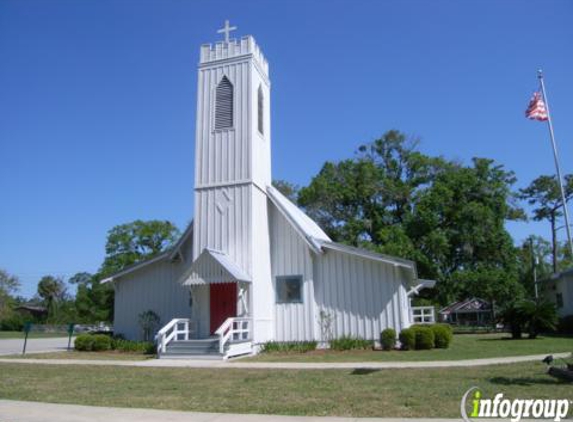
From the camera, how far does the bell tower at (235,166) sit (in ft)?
65.1

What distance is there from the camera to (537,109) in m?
15.6

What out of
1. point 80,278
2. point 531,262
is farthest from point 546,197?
point 80,278

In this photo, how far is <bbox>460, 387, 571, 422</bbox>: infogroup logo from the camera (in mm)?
6688

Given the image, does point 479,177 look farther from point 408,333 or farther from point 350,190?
point 408,333

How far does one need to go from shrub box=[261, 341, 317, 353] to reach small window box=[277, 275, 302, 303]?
1890mm

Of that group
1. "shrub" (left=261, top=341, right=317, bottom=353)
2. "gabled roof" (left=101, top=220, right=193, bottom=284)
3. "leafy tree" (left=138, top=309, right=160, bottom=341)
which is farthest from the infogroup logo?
"leafy tree" (left=138, top=309, right=160, bottom=341)

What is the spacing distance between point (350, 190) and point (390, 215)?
4.02m

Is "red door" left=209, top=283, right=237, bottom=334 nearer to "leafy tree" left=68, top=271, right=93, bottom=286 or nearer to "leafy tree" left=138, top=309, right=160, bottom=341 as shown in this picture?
"leafy tree" left=138, top=309, right=160, bottom=341

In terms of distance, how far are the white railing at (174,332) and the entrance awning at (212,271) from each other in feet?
5.16

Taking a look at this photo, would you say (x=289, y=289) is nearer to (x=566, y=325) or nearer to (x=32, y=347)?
(x=32, y=347)

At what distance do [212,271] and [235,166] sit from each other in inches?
181

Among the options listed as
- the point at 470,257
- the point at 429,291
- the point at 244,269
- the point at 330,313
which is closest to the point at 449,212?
the point at 470,257

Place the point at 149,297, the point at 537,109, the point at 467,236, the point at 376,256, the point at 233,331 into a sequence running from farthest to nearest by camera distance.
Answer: the point at 467,236, the point at 149,297, the point at 376,256, the point at 233,331, the point at 537,109

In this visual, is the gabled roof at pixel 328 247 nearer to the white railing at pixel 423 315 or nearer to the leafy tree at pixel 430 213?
the white railing at pixel 423 315
